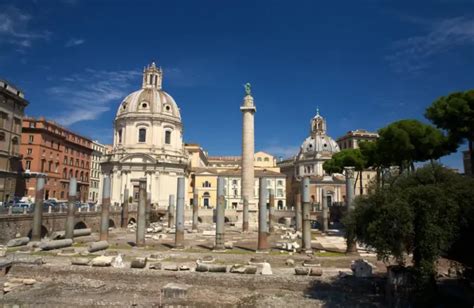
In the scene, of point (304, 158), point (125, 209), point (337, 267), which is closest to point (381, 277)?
point (337, 267)

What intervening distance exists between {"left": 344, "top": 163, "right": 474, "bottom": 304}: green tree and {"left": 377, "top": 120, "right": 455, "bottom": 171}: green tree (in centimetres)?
2274

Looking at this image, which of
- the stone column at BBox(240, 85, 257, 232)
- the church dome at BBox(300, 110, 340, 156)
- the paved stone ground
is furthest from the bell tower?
the paved stone ground

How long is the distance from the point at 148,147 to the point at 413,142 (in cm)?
4226

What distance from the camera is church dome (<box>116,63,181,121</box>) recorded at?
66.5 meters

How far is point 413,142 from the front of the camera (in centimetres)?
3544

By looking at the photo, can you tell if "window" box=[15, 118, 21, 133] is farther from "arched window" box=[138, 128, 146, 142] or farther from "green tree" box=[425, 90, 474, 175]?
"green tree" box=[425, 90, 474, 175]

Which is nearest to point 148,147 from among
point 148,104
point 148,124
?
point 148,124

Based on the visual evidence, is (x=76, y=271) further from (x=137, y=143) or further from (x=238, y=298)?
(x=137, y=143)

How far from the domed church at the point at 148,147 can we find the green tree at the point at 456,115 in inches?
1692

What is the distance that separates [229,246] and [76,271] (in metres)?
10.9

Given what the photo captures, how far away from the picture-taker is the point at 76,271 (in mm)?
17094

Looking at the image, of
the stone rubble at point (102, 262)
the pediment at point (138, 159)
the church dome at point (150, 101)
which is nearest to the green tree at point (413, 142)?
the stone rubble at point (102, 262)

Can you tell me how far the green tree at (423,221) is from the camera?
37.7 feet

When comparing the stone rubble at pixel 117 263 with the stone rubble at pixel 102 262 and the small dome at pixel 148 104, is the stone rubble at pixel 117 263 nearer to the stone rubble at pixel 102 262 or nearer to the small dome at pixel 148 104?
the stone rubble at pixel 102 262
